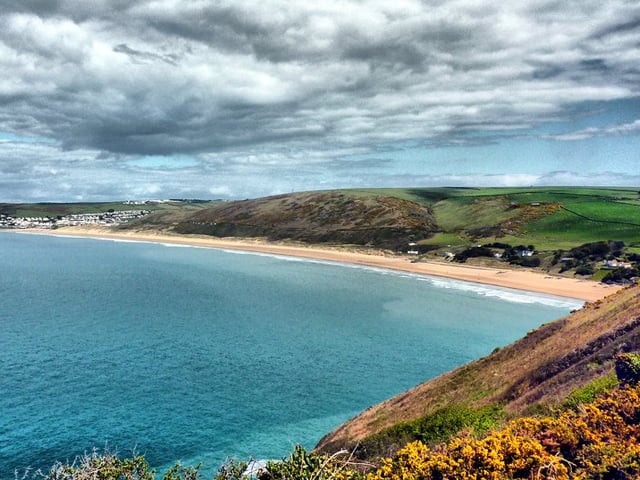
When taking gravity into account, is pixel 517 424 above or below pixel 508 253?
above

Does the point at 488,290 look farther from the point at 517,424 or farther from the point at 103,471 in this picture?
the point at 103,471

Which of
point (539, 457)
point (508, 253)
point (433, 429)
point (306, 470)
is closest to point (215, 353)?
point (433, 429)

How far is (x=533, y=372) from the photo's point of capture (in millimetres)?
25750

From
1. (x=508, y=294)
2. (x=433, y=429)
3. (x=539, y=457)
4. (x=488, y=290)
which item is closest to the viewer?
(x=539, y=457)

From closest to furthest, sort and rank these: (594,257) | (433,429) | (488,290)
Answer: (433,429) < (488,290) < (594,257)

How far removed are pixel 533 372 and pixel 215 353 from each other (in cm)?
3808

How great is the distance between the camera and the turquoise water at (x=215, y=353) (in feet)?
109

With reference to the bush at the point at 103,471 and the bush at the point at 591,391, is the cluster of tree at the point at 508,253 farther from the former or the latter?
the bush at the point at 103,471

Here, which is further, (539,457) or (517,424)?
(517,424)

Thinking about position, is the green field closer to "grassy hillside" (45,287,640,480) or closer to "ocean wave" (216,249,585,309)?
"ocean wave" (216,249,585,309)

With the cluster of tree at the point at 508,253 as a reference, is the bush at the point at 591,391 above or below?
above

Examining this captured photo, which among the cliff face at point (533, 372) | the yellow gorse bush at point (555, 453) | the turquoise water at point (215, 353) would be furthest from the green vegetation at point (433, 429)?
the turquoise water at point (215, 353)

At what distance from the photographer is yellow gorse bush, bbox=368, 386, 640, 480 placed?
38.1 feet

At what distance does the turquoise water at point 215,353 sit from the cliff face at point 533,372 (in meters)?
7.09
